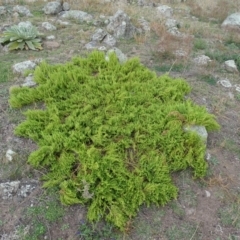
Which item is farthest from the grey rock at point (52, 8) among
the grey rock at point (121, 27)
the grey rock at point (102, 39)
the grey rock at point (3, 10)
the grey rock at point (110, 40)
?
the grey rock at point (110, 40)

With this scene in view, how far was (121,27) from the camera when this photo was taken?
7.89 meters

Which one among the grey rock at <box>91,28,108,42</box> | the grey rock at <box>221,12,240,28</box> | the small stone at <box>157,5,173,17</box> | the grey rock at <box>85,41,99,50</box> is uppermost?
the grey rock at <box>91,28,108,42</box>

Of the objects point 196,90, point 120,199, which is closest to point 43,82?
point 120,199

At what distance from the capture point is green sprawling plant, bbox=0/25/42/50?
6840 mm

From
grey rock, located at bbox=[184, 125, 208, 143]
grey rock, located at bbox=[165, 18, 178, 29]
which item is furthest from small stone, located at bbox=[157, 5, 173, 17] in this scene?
grey rock, located at bbox=[184, 125, 208, 143]

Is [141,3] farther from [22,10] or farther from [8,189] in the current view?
[8,189]

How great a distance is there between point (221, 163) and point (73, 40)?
192 inches

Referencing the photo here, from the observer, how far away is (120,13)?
8.10 metres

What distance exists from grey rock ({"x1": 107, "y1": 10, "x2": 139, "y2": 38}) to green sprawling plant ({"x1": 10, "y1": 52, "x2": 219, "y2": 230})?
10.1 feet

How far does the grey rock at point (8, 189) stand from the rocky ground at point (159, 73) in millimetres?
12

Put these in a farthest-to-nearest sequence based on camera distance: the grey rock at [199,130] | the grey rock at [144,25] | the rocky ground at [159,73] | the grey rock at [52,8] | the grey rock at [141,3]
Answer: the grey rock at [141,3] → the grey rock at [52,8] → the grey rock at [144,25] → the grey rock at [199,130] → the rocky ground at [159,73]

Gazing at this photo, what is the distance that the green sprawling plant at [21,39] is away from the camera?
22.4 feet

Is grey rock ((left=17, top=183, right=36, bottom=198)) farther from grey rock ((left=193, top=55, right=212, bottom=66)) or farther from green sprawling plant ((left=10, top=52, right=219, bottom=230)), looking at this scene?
grey rock ((left=193, top=55, right=212, bottom=66))

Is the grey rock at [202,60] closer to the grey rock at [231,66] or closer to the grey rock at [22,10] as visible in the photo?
the grey rock at [231,66]
